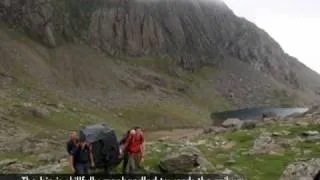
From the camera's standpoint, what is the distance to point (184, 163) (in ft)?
118

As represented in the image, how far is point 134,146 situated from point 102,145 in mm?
1827

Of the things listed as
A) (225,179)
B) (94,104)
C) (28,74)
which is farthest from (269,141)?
(28,74)

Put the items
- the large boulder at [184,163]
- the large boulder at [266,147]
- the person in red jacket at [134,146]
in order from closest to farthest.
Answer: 1. the person in red jacket at [134,146]
2. the large boulder at [184,163]
3. the large boulder at [266,147]

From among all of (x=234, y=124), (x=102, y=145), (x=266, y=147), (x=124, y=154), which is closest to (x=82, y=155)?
(x=102, y=145)

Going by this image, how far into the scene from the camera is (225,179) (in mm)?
33406

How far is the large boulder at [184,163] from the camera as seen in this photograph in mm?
35688

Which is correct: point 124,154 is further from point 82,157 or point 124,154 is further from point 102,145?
point 82,157

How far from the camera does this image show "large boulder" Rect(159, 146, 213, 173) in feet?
117

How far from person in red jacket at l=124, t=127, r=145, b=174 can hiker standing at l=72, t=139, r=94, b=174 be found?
8.11 ft

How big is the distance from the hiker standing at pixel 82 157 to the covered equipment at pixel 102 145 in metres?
0.90

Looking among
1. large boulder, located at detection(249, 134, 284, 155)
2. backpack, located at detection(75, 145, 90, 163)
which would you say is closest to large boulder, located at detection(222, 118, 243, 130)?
large boulder, located at detection(249, 134, 284, 155)
